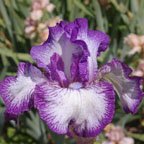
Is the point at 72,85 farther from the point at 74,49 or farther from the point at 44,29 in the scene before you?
the point at 44,29

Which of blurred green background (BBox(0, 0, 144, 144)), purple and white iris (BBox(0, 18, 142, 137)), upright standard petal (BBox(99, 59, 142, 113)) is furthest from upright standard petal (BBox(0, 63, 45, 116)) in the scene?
blurred green background (BBox(0, 0, 144, 144))

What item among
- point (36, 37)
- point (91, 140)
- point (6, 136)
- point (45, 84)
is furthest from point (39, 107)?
point (6, 136)

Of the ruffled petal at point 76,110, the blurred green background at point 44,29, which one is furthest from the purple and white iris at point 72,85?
the blurred green background at point 44,29

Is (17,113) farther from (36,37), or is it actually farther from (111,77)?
(36,37)

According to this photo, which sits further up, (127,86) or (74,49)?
(74,49)

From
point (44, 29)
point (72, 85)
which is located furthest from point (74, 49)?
point (44, 29)

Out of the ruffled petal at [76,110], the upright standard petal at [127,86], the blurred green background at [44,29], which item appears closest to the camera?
the ruffled petal at [76,110]

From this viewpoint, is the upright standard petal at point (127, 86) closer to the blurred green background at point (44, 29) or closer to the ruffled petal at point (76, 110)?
the ruffled petal at point (76, 110)
